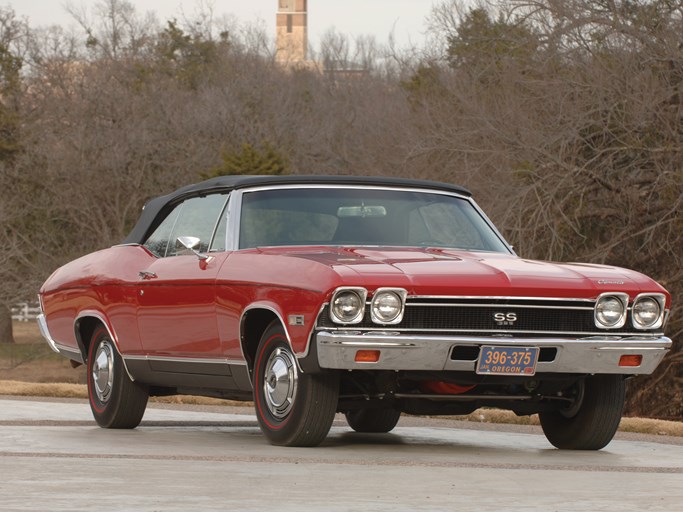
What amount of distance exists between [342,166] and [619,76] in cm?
2762

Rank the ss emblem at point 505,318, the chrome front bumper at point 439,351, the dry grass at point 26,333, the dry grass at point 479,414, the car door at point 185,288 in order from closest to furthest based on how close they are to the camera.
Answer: the chrome front bumper at point 439,351
the ss emblem at point 505,318
the car door at point 185,288
the dry grass at point 479,414
the dry grass at point 26,333

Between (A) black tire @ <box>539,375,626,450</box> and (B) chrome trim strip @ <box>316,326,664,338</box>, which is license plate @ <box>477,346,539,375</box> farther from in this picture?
(A) black tire @ <box>539,375,626,450</box>

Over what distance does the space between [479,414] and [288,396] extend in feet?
15.3

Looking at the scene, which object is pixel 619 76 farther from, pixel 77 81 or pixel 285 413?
pixel 77 81

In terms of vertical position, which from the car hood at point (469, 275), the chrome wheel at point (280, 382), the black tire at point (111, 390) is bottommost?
Answer: the black tire at point (111, 390)

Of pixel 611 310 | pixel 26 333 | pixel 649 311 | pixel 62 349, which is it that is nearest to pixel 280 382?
pixel 611 310

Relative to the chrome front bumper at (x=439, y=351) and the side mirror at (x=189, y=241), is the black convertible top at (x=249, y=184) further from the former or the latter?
the chrome front bumper at (x=439, y=351)

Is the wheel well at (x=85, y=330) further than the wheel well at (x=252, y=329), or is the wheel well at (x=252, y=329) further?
the wheel well at (x=85, y=330)

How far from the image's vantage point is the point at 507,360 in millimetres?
9070

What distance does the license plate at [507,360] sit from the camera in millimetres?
9008

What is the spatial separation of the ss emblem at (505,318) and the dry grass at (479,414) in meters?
3.58

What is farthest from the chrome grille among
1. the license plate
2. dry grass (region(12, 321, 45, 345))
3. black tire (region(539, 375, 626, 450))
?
dry grass (region(12, 321, 45, 345))

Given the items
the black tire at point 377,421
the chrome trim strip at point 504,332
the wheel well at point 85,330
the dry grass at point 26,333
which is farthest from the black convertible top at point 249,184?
the dry grass at point 26,333

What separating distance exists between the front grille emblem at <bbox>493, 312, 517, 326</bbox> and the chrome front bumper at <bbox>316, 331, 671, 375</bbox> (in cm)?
13
